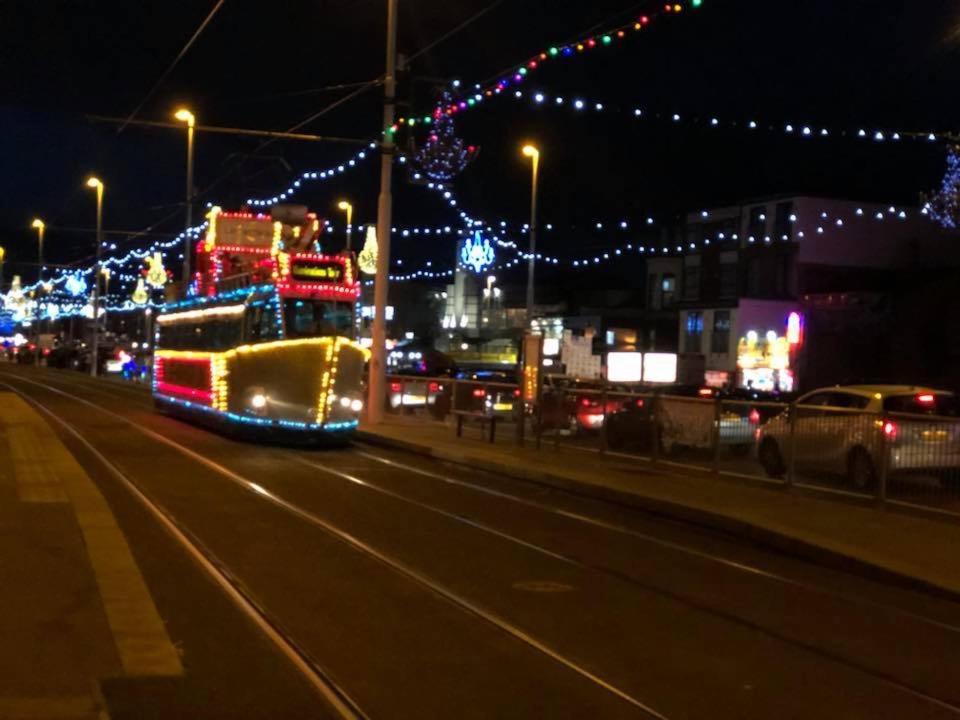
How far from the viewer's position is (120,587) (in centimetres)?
1031

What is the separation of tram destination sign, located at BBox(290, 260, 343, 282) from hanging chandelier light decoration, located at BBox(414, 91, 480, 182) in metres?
2.73

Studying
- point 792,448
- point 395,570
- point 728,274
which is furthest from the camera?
point 728,274

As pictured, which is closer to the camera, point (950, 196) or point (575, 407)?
point (575, 407)

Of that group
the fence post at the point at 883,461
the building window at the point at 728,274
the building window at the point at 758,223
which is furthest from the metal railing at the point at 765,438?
the building window at the point at 728,274

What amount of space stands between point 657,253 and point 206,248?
35.2 m

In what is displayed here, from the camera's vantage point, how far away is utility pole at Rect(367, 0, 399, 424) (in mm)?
28062

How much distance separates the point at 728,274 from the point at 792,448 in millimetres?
42386

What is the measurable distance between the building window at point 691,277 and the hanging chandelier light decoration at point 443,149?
3721 centimetres

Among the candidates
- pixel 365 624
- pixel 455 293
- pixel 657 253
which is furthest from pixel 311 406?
pixel 455 293

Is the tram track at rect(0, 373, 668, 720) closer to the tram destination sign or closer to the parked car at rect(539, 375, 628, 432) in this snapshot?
the tram destination sign

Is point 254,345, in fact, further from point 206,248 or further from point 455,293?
point 455,293

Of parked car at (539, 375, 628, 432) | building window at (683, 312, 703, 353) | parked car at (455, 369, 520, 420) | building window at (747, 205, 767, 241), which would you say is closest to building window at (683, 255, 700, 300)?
building window at (683, 312, 703, 353)

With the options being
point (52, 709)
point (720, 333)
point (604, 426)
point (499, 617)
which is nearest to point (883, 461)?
point (604, 426)

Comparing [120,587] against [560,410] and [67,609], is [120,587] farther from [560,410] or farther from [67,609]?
[560,410]
